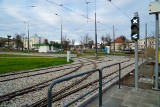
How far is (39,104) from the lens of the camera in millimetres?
6488

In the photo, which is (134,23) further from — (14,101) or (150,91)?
(14,101)

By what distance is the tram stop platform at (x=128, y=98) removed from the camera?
595cm

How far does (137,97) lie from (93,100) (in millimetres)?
1641

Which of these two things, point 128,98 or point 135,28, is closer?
point 128,98

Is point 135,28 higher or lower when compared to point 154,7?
lower

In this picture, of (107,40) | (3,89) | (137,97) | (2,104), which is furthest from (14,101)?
(107,40)

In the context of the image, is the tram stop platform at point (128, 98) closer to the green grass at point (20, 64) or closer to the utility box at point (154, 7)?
the utility box at point (154, 7)

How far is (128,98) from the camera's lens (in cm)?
663

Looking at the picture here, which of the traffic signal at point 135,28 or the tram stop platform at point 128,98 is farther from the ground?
the traffic signal at point 135,28

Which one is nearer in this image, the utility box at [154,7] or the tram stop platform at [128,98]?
the tram stop platform at [128,98]

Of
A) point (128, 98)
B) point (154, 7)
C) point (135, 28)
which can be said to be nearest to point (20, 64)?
point (135, 28)

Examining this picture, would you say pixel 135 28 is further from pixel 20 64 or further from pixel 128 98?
pixel 20 64

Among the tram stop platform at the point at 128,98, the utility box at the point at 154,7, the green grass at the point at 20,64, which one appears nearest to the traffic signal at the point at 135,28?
the utility box at the point at 154,7

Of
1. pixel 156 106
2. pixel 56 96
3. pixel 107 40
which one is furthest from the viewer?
pixel 107 40
